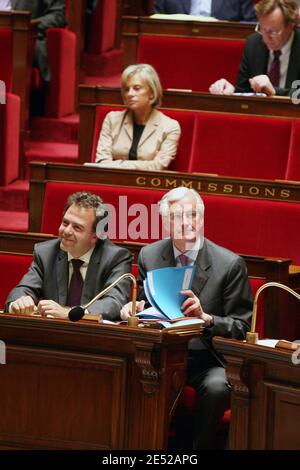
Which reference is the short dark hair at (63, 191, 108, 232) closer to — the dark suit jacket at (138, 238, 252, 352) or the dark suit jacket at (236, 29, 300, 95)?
the dark suit jacket at (138, 238, 252, 352)

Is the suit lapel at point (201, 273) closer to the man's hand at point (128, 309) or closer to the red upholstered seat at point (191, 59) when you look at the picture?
the man's hand at point (128, 309)

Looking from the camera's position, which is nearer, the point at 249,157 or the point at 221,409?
the point at 221,409

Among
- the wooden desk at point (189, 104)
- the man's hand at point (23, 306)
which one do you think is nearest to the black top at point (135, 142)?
the wooden desk at point (189, 104)

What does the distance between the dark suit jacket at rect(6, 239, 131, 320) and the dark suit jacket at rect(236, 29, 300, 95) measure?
0.71 m

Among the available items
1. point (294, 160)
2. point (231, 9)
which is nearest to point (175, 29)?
point (231, 9)

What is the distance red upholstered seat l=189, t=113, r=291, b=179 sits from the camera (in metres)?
2.22

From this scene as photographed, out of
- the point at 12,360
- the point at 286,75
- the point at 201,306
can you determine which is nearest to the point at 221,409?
the point at 201,306

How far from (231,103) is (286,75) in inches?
6.9

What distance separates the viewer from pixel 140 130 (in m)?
2.27

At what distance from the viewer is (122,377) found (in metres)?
1.55

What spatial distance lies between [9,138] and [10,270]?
1.92 ft

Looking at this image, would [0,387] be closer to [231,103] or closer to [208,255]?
[208,255]
